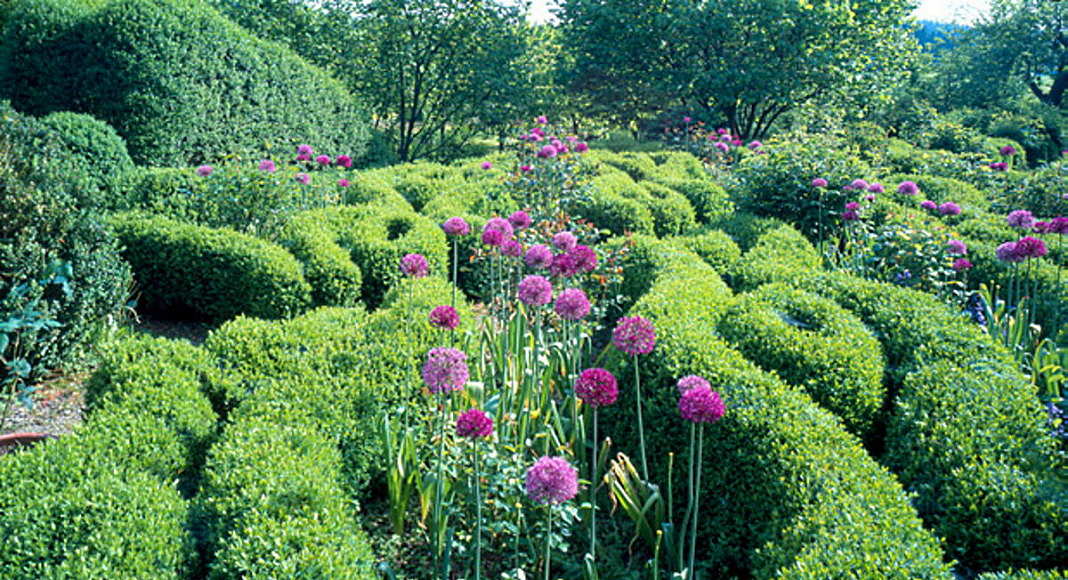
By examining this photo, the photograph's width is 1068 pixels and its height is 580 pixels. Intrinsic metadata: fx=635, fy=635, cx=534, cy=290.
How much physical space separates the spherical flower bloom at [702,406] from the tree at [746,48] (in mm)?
14680

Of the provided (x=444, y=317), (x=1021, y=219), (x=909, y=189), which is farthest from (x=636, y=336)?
(x=909, y=189)

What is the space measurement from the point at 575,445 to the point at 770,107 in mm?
15504

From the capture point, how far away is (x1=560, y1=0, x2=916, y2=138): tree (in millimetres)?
15086

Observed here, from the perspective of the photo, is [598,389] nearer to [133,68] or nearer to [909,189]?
[909,189]

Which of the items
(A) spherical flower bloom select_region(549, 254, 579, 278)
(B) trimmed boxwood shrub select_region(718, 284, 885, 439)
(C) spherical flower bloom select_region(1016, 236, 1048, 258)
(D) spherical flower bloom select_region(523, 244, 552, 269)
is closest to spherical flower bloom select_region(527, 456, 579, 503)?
(A) spherical flower bloom select_region(549, 254, 579, 278)

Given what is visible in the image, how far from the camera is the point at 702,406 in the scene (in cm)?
216

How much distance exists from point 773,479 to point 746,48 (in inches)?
612

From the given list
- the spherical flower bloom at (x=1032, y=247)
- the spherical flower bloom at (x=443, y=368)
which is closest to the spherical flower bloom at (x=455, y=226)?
the spherical flower bloom at (x=443, y=368)

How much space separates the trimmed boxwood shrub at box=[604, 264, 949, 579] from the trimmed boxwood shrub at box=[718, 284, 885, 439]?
376 millimetres

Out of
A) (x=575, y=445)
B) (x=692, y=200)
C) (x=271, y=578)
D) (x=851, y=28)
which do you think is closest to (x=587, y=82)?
(x=851, y=28)

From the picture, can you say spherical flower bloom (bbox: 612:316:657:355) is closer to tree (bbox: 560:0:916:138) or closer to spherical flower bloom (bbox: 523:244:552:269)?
spherical flower bloom (bbox: 523:244:552:269)

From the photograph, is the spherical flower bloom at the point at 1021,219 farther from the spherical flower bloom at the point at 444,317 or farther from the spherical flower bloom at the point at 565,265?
the spherical flower bloom at the point at 444,317

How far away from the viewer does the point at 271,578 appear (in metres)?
2.27

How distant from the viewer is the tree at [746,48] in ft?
49.5
